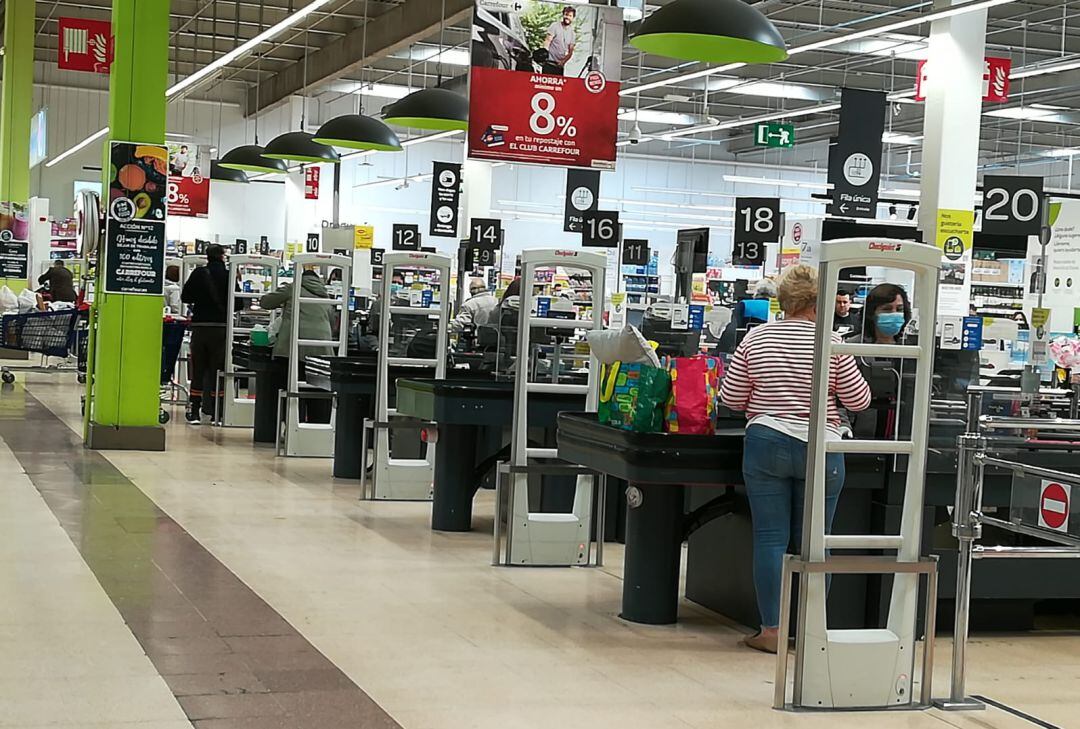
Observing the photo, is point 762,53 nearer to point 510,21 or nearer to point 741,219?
point 510,21

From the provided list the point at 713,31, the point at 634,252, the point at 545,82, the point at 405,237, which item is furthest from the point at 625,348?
the point at 405,237

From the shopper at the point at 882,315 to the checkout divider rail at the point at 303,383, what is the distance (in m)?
5.38

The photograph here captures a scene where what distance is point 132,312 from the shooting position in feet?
33.8

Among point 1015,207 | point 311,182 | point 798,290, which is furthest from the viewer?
point 311,182

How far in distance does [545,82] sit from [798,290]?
3.74 m

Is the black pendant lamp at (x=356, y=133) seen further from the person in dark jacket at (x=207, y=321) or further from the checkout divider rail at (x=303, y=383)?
the person in dark jacket at (x=207, y=321)

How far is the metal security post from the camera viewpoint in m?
4.49

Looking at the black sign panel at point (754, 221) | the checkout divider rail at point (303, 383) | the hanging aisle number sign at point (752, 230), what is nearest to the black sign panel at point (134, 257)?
the checkout divider rail at point (303, 383)

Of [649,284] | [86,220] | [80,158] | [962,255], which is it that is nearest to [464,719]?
[86,220]

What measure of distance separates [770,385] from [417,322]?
5.50 meters

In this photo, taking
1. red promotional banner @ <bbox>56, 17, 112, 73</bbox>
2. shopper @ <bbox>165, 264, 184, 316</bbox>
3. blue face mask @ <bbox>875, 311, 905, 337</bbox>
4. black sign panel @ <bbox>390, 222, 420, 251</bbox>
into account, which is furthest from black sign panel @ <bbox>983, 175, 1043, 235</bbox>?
black sign panel @ <bbox>390, 222, 420, 251</bbox>

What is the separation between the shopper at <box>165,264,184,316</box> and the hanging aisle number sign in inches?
263

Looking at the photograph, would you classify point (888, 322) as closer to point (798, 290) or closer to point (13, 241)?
point (798, 290)

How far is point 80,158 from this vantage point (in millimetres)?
31781
